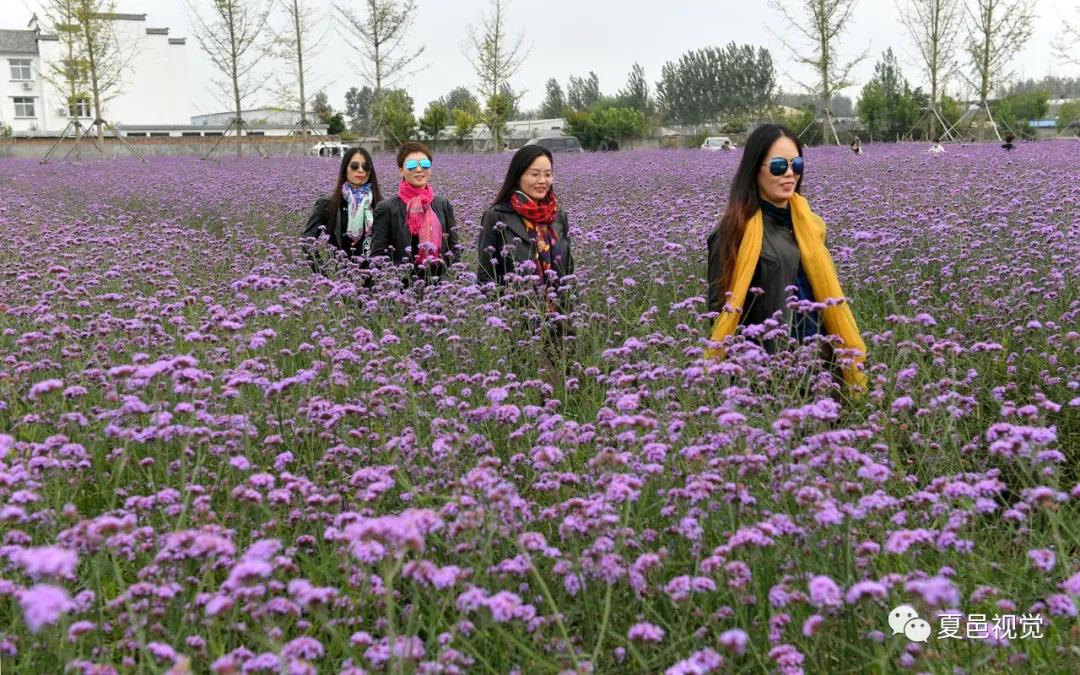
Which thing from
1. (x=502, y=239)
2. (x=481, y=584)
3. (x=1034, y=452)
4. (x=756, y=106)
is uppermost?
(x=756, y=106)

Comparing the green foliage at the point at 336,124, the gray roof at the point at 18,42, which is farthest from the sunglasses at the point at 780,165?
the gray roof at the point at 18,42

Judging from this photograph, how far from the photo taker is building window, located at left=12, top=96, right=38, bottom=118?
241 feet

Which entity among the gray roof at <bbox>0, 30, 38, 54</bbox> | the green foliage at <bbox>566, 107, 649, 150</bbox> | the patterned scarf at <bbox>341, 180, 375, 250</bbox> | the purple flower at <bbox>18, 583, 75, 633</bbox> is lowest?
the purple flower at <bbox>18, 583, 75, 633</bbox>

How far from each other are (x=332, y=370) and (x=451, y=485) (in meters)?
1.00

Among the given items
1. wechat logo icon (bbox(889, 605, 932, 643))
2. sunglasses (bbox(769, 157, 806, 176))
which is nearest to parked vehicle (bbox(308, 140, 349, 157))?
sunglasses (bbox(769, 157, 806, 176))

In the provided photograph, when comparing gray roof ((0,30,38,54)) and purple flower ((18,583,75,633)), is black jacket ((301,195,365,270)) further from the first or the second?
gray roof ((0,30,38,54))

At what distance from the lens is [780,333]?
3.74 metres

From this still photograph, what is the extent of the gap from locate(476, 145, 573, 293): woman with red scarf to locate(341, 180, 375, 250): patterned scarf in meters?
1.77

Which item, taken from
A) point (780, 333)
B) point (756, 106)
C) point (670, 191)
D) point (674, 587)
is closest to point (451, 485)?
point (674, 587)

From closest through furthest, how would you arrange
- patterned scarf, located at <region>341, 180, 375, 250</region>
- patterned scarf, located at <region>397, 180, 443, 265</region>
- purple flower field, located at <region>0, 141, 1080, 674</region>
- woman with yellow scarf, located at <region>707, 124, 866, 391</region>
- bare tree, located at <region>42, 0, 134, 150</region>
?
purple flower field, located at <region>0, 141, 1080, 674</region>, woman with yellow scarf, located at <region>707, 124, 866, 391</region>, patterned scarf, located at <region>397, 180, 443, 265</region>, patterned scarf, located at <region>341, 180, 375, 250</region>, bare tree, located at <region>42, 0, 134, 150</region>

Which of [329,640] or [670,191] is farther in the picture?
[670,191]

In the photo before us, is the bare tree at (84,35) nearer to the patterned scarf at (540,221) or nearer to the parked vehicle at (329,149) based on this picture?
the parked vehicle at (329,149)

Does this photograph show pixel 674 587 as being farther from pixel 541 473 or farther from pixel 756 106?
pixel 756 106

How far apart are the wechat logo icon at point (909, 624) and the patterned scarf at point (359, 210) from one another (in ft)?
17.8
